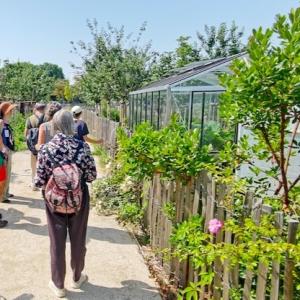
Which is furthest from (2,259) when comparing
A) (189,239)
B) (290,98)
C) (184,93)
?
(184,93)

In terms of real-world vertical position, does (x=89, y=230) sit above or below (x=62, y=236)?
below

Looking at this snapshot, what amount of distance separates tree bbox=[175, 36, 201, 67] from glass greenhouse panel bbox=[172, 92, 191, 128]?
38.8 feet

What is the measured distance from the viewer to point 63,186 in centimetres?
293

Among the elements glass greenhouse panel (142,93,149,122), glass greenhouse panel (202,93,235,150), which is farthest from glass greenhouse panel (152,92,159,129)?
glass greenhouse panel (202,93,235,150)

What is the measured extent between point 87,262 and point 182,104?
17.8ft

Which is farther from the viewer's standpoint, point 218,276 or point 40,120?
point 40,120

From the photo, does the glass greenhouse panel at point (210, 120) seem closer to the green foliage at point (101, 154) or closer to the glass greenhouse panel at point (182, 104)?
the glass greenhouse panel at point (182, 104)

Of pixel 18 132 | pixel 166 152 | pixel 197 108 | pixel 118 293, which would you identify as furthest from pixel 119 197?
pixel 18 132

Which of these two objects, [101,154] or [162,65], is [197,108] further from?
[162,65]

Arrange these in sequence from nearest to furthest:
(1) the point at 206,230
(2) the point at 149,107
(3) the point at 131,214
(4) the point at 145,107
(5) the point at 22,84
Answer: (1) the point at 206,230 < (3) the point at 131,214 < (2) the point at 149,107 < (4) the point at 145,107 < (5) the point at 22,84

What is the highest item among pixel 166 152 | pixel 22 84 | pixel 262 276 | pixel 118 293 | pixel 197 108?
pixel 22 84

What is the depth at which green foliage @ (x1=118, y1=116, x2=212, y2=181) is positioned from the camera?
8.89ft

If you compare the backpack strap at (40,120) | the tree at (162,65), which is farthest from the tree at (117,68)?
the backpack strap at (40,120)

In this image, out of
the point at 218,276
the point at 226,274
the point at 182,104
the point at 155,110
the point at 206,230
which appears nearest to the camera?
the point at 226,274
